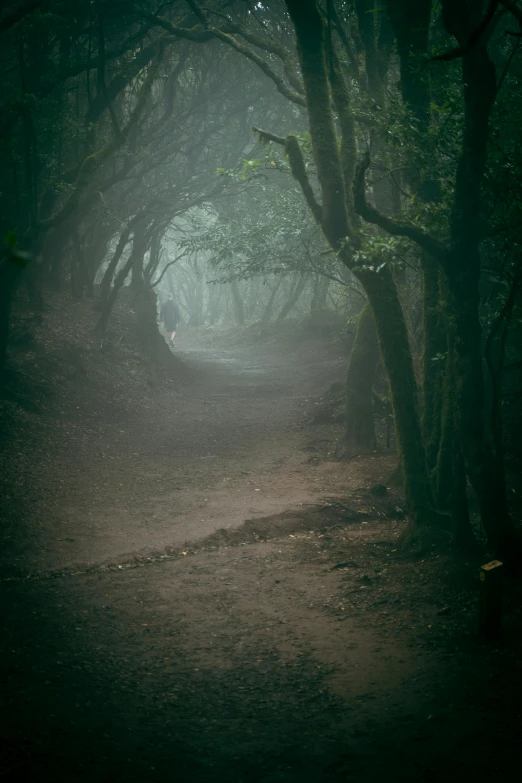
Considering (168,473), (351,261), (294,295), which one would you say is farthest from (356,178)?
(294,295)

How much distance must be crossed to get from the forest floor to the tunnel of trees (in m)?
1.43

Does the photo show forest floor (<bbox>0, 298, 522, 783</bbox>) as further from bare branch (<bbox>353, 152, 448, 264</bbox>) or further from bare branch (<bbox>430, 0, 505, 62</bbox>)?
bare branch (<bbox>430, 0, 505, 62</bbox>)

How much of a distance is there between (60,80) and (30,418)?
23.7 feet

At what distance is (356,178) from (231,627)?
467 cm

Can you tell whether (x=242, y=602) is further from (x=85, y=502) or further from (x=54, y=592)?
(x=85, y=502)

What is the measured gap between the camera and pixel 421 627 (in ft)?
18.5

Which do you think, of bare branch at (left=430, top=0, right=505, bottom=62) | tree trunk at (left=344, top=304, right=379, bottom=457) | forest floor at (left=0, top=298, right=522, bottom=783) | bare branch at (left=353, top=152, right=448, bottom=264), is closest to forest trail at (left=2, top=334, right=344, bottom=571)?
forest floor at (left=0, top=298, right=522, bottom=783)

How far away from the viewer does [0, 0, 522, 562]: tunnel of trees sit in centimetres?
648

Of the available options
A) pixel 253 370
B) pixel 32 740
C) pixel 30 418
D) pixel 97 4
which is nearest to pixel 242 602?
pixel 32 740

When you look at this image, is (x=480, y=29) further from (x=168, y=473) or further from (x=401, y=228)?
(x=168, y=473)

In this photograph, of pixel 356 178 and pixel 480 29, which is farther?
pixel 356 178

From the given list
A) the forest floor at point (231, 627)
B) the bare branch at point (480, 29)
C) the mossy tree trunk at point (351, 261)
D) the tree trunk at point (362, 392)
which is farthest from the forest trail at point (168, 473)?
the bare branch at point (480, 29)

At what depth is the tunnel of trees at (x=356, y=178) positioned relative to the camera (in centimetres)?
648

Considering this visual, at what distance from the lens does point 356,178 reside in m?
6.38
